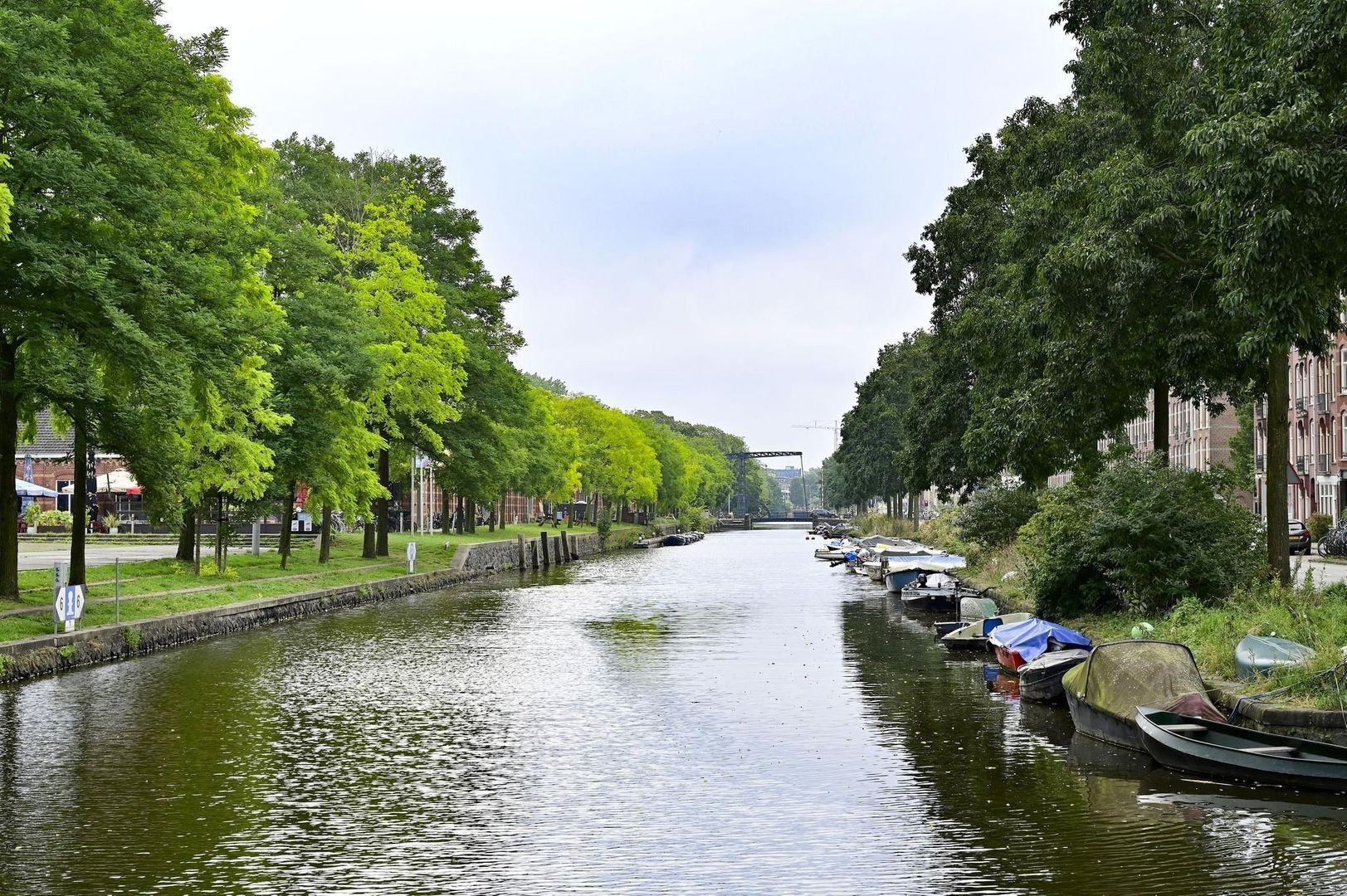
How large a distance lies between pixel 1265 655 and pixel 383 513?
50826 millimetres

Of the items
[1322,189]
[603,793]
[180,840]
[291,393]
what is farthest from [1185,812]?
[291,393]

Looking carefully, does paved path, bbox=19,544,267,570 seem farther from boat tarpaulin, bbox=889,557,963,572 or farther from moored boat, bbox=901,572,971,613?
boat tarpaulin, bbox=889,557,963,572

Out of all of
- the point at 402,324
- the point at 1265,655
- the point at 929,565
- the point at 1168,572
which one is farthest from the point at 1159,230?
the point at 402,324

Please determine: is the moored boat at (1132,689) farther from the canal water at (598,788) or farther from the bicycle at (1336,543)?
the bicycle at (1336,543)

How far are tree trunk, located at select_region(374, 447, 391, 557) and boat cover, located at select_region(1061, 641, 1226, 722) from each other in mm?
46766

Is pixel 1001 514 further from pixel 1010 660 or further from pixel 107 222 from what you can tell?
pixel 107 222

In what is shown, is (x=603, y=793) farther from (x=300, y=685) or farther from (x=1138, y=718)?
(x=300, y=685)

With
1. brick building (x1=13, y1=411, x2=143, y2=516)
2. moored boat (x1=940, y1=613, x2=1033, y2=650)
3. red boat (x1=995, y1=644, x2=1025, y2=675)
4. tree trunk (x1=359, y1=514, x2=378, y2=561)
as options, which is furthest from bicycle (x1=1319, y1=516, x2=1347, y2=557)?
brick building (x1=13, y1=411, x2=143, y2=516)

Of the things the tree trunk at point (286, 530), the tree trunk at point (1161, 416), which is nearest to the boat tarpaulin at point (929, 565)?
the tree trunk at point (1161, 416)

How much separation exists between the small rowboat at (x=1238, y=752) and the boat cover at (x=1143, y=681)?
0.61m

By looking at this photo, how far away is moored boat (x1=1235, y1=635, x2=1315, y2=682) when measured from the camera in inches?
782

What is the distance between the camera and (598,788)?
18.6m

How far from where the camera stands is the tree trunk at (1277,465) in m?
26.7

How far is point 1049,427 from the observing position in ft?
110
